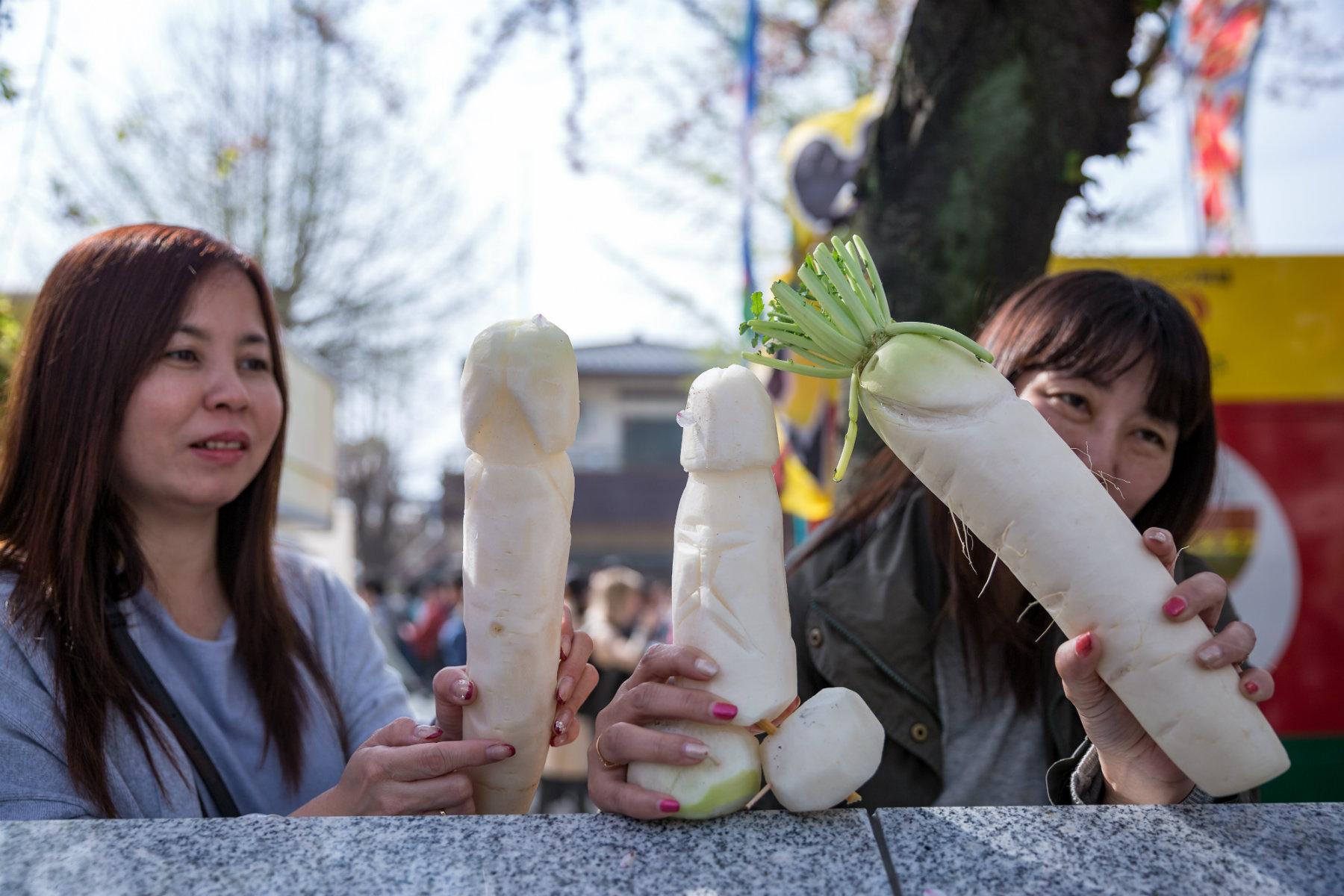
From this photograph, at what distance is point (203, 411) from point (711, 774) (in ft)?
3.81

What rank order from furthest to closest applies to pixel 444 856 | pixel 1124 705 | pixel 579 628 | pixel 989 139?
pixel 579 628, pixel 989 139, pixel 1124 705, pixel 444 856

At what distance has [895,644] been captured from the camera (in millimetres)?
1887

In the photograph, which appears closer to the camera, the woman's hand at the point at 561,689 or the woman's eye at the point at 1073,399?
the woman's hand at the point at 561,689

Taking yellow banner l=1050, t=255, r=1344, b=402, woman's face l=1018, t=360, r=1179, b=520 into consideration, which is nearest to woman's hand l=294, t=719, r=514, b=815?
woman's face l=1018, t=360, r=1179, b=520

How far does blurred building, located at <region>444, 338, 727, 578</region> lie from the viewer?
22609 millimetres

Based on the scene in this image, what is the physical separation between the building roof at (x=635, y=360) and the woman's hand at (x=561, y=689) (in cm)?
2257

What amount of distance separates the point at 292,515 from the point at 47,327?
4.95 meters

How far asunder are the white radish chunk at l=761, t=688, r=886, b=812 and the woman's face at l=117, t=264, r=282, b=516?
3.84ft

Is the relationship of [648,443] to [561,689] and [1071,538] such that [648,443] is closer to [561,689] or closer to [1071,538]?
[561,689]

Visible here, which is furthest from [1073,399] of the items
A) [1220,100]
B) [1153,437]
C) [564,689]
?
[1220,100]

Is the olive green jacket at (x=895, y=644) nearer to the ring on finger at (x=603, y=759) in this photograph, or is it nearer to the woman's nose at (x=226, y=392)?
the ring on finger at (x=603, y=759)

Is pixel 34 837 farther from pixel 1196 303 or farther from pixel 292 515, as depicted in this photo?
pixel 292 515

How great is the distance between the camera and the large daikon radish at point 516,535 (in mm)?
1274

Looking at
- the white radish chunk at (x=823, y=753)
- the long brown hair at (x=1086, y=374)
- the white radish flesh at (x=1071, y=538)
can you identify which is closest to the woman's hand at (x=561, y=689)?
the white radish chunk at (x=823, y=753)
